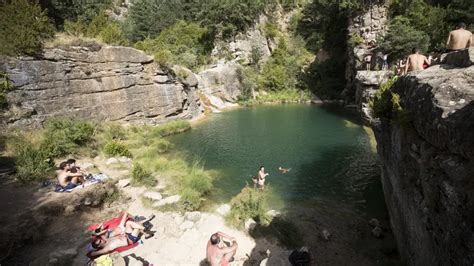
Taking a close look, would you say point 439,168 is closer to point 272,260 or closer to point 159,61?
point 272,260

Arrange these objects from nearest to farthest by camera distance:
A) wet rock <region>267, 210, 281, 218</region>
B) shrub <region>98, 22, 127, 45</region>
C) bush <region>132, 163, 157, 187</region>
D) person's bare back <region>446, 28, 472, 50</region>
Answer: person's bare back <region>446, 28, 472, 50</region> < wet rock <region>267, 210, 281, 218</region> < bush <region>132, 163, 157, 187</region> < shrub <region>98, 22, 127, 45</region>

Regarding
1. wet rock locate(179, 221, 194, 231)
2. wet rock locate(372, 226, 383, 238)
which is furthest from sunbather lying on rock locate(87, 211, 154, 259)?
wet rock locate(372, 226, 383, 238)

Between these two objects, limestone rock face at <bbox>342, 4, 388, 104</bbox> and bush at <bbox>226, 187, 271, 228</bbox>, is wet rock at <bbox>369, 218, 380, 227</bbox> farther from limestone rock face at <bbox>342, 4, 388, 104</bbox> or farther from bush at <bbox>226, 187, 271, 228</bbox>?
limestone rock face at <bbox>342, 4, 388, 104</bbox>

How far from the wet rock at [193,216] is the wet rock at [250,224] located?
179cm

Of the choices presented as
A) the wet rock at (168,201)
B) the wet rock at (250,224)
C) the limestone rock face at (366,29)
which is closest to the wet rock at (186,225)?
the wet rock at (168,201)

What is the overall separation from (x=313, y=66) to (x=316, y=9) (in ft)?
37.3

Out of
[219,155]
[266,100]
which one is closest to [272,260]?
[219,155]

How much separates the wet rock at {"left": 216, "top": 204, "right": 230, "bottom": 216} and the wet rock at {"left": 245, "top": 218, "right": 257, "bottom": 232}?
1025 mm

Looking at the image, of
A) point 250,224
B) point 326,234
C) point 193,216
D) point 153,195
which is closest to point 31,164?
point 153,195

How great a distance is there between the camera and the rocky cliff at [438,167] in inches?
152

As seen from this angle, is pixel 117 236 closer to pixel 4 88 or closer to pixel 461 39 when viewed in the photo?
pixel 461 39

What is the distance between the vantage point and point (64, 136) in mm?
15930

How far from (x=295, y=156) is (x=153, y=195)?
997 centimetres

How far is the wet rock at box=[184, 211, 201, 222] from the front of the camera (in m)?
9.98
